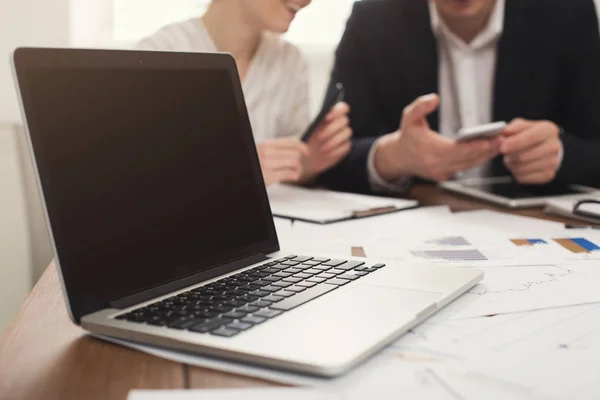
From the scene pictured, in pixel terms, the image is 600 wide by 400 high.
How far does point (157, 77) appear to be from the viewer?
58 cm

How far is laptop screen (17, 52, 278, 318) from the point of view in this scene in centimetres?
47

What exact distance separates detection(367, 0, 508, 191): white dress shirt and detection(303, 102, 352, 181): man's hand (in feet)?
1.26

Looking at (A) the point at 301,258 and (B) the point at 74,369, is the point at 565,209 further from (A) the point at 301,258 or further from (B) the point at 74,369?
(B) the point at 74,369

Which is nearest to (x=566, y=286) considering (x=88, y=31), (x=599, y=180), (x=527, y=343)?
(x=527, y=343)

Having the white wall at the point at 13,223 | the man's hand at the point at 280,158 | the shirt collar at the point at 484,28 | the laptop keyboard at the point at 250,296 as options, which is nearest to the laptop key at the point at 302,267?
the laptop keyboard at the point at 250,296

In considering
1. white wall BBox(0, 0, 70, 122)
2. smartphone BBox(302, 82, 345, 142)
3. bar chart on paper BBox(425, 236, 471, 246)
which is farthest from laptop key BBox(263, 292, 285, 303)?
white wall BBox(0, 0, 70, 122)

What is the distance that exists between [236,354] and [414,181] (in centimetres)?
106

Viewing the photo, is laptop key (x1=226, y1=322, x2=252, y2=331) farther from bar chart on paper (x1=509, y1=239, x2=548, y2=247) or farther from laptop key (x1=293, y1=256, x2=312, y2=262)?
bar chart on paper (x1=509, y1=239, x2=548, y2=247)

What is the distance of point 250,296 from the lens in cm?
49

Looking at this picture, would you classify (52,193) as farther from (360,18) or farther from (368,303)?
(360,18)

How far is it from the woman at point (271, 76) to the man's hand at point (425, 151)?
97 millimetres

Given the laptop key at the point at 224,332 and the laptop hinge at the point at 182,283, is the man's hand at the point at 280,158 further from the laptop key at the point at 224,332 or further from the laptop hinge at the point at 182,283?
the laptop key at the point at 224,332

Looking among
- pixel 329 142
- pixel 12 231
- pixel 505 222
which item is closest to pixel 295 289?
pixel 505 222

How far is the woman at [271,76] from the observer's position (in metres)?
1.12
